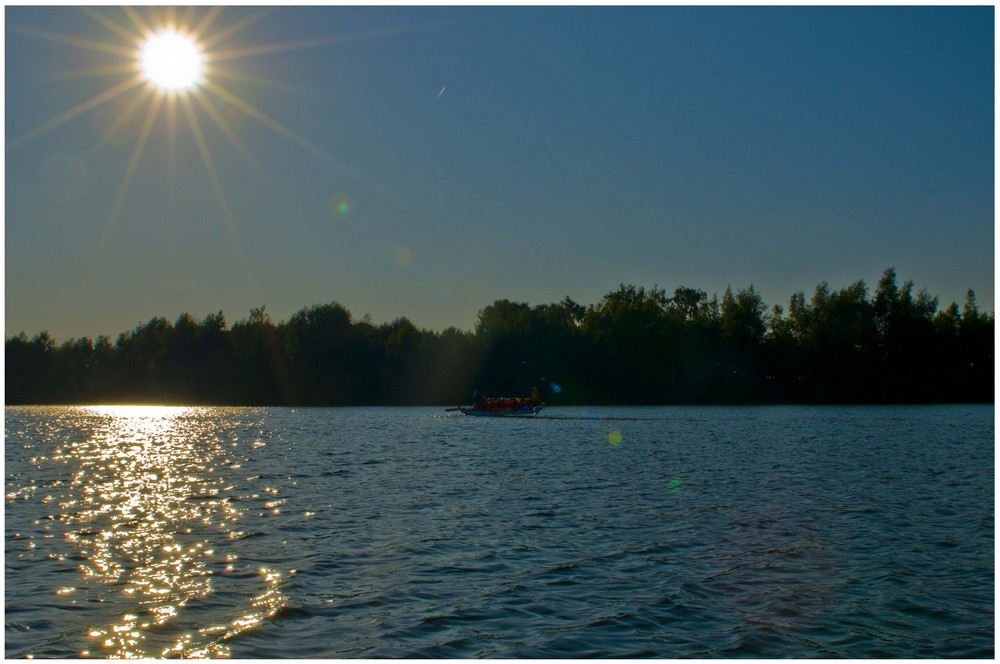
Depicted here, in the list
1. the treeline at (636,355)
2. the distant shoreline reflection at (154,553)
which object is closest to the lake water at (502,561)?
the distant shoreline reflection at (154,553)

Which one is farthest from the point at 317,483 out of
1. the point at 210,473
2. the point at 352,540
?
the point at 352,540

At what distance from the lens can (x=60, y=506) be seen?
25062 mm

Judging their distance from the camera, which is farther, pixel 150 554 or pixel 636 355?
pixel 636 355

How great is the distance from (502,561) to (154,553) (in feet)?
23.2

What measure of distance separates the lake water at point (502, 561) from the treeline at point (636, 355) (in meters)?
102

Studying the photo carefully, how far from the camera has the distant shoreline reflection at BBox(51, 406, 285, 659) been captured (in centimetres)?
1282

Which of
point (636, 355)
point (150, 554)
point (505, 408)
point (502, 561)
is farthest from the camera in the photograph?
point (636, 355)

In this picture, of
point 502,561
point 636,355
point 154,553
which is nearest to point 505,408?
point 636,355

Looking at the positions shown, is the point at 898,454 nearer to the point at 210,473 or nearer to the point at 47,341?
the point at 210,473

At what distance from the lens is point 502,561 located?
1753 centimetres

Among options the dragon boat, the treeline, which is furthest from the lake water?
the treeline

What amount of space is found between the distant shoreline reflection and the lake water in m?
0.06

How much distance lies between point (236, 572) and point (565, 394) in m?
122

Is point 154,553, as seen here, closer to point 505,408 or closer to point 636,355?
point 505,408
